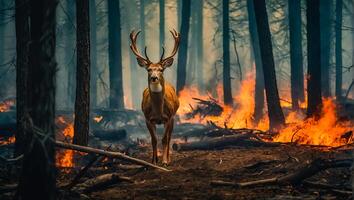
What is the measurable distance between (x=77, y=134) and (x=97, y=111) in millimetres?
10072

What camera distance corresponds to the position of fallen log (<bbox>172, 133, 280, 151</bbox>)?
1385cm

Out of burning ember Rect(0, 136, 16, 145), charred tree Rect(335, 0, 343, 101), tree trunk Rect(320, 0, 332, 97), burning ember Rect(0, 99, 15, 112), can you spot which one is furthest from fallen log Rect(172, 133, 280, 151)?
charred tree Rect(335, 0, 343, 101)

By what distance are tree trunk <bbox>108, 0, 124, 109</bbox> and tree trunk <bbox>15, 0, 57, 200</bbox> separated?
18.0 meters

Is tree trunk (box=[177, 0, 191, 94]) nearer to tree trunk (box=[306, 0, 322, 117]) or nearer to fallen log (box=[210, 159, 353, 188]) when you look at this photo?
tree trunk (box=[306, 0, 322, 117])

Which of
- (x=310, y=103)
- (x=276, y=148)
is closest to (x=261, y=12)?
(x=310, y=103)

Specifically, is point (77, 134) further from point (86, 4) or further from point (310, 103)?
point (310, 103)

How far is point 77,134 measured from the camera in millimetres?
11930

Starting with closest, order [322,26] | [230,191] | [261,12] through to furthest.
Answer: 1. [230,191]
2. [261,12]
3. [322,26]

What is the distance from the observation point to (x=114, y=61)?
79.9 feet

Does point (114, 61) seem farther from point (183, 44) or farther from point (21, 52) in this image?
point (21, 52)

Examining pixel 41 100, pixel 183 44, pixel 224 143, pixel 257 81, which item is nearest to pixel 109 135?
pixel 224 143

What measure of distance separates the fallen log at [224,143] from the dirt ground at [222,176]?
38 cm

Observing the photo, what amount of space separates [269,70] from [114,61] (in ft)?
34.8

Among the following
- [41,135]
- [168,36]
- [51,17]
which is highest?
[168,36]
